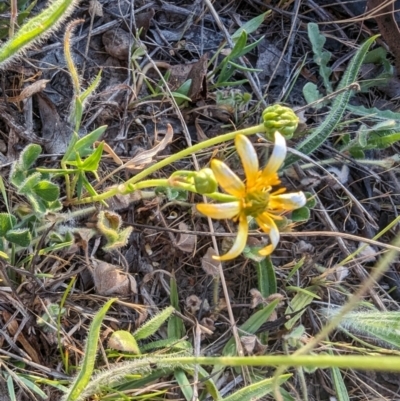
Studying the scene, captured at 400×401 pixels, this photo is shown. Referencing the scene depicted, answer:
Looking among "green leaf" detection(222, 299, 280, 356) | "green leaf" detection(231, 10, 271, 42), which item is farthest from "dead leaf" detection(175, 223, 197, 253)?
"green leaf" detection(231, 10, 271, 42)

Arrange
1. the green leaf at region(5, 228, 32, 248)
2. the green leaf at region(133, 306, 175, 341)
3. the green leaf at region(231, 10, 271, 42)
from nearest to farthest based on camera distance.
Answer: the green leaf at region(5, 228, 32, 248) < the green leaf at region(133, 306, 175, 341) < the green leaf at region(231, 10, 271, 42)

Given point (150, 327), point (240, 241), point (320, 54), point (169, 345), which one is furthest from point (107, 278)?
point (320, 54)

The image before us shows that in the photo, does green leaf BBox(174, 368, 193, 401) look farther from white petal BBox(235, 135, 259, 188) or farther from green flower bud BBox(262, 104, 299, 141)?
green flower bud BBox(262, 104, 299, 141)

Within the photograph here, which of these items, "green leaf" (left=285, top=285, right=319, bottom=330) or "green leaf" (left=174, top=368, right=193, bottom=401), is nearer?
"green leaf" (left=174, top=368, right=193, bottom=401)

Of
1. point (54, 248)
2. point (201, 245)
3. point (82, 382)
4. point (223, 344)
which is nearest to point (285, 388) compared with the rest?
point (223, 344)

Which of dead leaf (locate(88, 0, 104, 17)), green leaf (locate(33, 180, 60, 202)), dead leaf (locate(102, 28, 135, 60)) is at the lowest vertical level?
green leaf (locate(33, 180, 60, 202))

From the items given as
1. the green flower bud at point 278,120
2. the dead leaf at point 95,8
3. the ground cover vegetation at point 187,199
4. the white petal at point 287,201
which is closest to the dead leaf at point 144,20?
the ground cover vegetation at point 187,199

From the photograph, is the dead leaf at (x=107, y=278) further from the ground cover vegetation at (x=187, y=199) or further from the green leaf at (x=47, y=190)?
the green leaf at (x=47, y=190)
